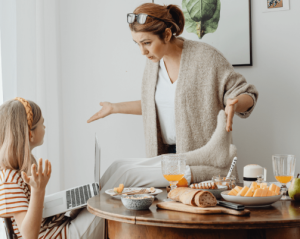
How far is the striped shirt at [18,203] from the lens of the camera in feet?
3.35

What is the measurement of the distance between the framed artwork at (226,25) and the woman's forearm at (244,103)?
1.45 feet

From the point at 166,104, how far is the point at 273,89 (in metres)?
0.66

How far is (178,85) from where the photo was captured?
167cm

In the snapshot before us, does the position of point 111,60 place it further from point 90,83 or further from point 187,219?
point 187,219

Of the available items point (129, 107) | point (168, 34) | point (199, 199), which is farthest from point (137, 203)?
point (129, 107)

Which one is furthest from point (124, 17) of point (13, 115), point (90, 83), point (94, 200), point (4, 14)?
point (94, 200)

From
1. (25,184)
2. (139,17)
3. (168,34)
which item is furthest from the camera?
(168,34)

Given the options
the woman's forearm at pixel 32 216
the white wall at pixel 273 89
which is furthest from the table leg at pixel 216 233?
the white wall at pixel 273 89

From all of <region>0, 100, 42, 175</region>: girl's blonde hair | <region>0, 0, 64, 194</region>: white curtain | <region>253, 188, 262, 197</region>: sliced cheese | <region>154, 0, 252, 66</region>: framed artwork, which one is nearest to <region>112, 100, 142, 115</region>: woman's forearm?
<region>0, 0, 64, 194</region>: white curtain

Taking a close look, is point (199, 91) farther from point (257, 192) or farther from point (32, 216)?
point (32, 216)

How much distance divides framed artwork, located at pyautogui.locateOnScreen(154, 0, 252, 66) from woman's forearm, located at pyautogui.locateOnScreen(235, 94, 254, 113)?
1.45 feet

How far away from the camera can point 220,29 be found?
195 cm

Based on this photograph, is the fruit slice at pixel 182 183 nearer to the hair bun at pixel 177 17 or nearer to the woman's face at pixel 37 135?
the woman's face at pixel 37 135

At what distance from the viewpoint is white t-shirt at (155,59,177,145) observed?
1731 mm
